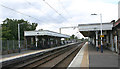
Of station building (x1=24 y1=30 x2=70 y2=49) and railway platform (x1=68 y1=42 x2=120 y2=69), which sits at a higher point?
station building (x1=24 y1=30 x2=70 y2=49)

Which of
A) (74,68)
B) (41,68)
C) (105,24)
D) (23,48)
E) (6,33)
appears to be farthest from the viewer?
(6,33)

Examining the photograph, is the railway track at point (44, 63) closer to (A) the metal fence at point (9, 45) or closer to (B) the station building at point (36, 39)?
(A) the metal fence at point (9, 45)

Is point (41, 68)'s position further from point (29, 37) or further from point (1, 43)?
point (29, 37)

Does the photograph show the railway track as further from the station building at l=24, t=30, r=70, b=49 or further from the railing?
the station building at l=24, t=30, r=70, b=49

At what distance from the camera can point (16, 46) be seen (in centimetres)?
2467

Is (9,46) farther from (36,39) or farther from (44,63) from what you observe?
(44,63)

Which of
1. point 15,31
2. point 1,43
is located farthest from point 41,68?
point 15,31

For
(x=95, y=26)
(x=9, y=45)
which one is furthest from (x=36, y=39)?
(x=95, y=26)

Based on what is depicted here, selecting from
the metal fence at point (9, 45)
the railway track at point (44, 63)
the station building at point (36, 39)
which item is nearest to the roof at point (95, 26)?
the railway track at point (44, 63)

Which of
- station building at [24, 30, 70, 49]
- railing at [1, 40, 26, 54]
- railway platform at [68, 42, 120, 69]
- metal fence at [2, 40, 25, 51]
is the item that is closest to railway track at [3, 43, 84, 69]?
railway platform at [68, 42, 120, 69]

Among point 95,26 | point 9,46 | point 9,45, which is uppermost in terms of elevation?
point 95,26

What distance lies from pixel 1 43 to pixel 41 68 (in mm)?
12863

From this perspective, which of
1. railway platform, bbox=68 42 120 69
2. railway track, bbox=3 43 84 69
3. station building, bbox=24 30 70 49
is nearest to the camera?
railway platform, bbox=68 42 120 69

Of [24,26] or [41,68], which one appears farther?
[24,26]
